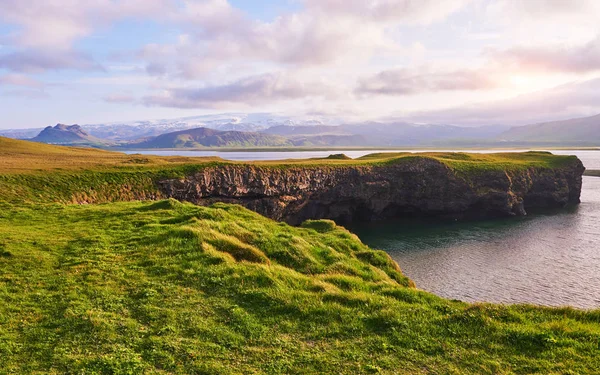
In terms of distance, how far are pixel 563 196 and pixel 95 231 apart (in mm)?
121751

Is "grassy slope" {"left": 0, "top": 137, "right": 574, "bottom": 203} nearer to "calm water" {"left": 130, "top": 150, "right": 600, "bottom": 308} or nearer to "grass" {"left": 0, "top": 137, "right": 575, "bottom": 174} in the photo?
"grass" {"left": 0, "top": 137, "right": 575, "bottom": 174}

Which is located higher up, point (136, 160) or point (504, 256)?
point (136, 160)

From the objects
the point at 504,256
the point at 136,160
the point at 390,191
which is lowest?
the point at 504,256

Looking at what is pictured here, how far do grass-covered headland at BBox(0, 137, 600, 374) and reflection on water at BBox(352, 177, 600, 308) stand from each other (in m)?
24.3

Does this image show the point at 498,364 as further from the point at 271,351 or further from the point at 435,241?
the point at 435,241

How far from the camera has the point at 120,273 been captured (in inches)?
727

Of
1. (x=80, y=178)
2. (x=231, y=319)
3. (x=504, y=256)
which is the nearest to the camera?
(x=231, y=319)

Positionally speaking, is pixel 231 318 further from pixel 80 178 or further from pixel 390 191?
pixel 390 191

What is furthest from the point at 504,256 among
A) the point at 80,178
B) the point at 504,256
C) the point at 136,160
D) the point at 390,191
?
the point at 136,160

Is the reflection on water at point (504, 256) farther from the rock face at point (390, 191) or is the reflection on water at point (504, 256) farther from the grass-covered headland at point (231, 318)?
the grass-covered headland at point (231, 318)

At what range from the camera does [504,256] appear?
53.5 metres

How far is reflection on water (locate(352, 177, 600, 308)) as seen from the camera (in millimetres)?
39375

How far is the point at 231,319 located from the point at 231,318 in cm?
7

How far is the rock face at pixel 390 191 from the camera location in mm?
75562
